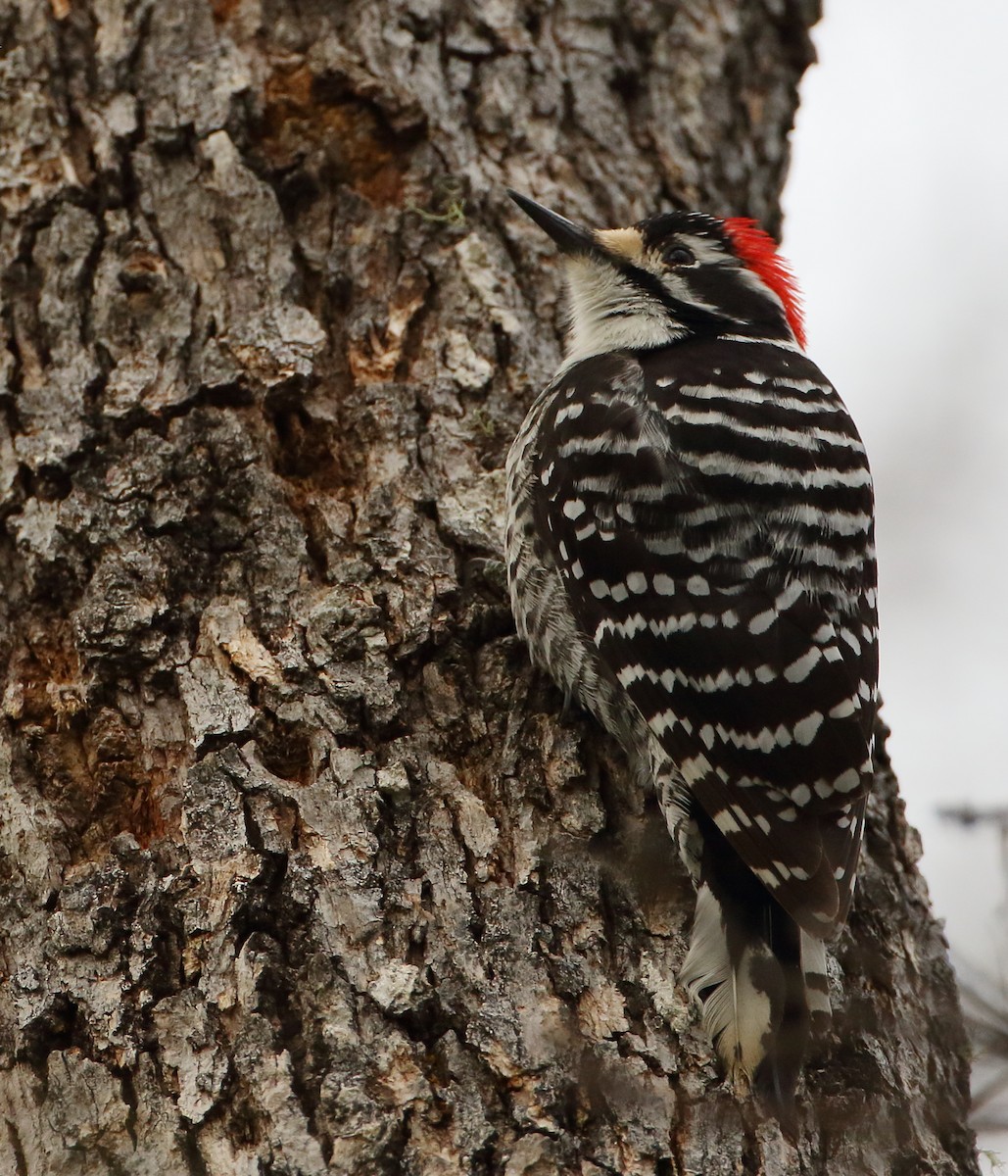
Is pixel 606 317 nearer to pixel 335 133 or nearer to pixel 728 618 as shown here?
pixel 335 133

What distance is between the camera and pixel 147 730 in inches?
110

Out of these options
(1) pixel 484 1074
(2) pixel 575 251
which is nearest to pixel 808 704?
(1) pixel 484 1074

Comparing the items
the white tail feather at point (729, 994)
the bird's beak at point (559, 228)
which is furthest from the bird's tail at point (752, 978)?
the bird's beak at point (559, 228)

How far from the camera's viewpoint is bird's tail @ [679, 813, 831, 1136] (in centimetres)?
239

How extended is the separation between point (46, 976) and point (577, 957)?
973mm

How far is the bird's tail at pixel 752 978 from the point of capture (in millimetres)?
2391

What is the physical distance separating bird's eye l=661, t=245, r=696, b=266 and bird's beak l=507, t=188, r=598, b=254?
0.91 feet

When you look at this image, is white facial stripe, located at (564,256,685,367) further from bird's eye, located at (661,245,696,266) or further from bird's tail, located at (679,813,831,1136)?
bird's tail, located at (679,813,831,1136)

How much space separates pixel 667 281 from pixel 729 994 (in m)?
2.26

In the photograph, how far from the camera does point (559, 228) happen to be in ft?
12.1

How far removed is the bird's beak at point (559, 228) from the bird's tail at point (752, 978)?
169 cm

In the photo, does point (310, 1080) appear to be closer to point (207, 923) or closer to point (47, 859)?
point (207, 923)

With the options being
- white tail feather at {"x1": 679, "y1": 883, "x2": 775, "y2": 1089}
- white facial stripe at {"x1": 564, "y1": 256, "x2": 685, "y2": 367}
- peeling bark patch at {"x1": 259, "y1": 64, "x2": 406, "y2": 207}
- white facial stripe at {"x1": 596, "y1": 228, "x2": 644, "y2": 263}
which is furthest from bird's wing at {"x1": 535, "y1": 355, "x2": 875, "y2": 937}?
peeling bark patch at {"x1": 259, "y1": 64, "x2": 406, "y2": 207}

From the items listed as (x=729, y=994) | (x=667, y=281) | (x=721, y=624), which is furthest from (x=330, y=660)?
(x=667, y=281)
